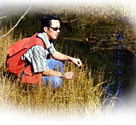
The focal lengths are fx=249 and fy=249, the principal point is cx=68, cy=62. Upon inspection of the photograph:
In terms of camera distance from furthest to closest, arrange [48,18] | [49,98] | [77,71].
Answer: [77,71] < [49,98] < [48,18]

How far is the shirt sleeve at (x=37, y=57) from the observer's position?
7.77ft

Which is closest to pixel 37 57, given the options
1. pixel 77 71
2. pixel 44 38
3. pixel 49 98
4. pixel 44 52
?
pixel 44 52

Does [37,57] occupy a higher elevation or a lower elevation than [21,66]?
higher

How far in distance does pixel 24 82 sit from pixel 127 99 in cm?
145

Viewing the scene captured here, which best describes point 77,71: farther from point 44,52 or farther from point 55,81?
point 44,52

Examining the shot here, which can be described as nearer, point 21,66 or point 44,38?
point 44,38

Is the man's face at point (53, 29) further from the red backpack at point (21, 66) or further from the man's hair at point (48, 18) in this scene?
the red backpack at point (21, 66)

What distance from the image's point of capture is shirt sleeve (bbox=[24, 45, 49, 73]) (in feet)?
7.77

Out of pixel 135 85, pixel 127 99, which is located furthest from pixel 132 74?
pixel 127 99

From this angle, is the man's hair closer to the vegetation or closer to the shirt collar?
the shirt collar

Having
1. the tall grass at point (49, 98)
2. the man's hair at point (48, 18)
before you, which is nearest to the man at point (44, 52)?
the man's hair at point (48, 18)

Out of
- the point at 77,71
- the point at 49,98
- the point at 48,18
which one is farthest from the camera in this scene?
the point at 77,71

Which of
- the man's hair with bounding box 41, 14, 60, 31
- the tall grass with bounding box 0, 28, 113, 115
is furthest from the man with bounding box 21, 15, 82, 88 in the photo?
the tall grass with bounding box 0, 28, 113, 115

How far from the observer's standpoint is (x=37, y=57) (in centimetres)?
238
